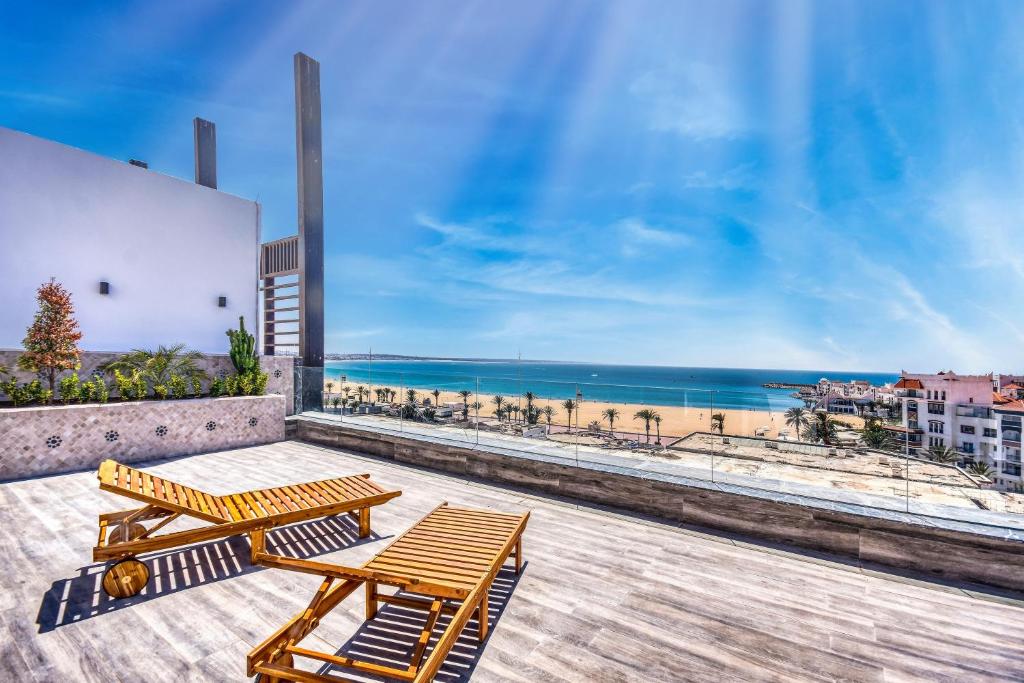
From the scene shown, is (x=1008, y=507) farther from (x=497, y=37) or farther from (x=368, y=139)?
(x=368, y=139)

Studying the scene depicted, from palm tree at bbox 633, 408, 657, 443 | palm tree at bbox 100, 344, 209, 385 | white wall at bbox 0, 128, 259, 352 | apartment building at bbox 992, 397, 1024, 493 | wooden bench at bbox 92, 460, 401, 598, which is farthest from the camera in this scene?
palm tree at bbox 100, 344, 209, 385

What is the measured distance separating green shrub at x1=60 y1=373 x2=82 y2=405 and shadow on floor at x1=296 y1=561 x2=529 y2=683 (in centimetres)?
766

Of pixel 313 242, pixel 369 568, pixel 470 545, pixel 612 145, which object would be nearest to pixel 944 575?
pixel 470 545

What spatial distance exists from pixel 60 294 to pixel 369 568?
8.78m

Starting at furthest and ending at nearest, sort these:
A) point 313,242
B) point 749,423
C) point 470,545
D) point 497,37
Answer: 1. point 497,37
2. point 313,242
3. point 749,423
4. point 470,545

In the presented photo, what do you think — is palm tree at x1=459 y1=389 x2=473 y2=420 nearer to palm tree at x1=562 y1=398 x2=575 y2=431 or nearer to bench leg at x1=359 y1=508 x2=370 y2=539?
palm tree at x1=562 y1=398 x2=575 y2=431

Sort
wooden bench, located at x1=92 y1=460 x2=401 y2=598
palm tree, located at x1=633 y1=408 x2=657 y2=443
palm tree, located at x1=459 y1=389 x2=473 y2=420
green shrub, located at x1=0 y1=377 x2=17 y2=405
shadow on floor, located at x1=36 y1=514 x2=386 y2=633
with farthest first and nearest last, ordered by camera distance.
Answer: palm tree, located at x1=459 y1=389 x2=473 y2=420, green shrub, located at x1=0 y1=377 x2=17 y2=405, palm tree, located at x1=633 y1=408 x2=657 y2=443, wooden bench, located at x1=92 y1=460 x2=401 y2=598, shadow on floor, located at x1=36 y1=514 x2=386 y2=633

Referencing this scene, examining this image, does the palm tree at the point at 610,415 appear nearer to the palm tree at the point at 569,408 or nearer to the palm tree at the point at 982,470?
the palm tree at the point at 569,408

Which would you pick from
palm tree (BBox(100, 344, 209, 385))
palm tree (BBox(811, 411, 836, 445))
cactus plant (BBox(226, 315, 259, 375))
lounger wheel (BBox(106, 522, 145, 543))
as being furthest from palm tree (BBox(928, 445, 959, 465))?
palm tree (BBox(100, 344, 209, 385))

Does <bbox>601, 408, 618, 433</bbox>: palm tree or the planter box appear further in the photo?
the planter box

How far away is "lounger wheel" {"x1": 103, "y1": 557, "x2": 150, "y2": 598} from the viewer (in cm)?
284

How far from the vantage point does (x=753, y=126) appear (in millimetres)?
22469

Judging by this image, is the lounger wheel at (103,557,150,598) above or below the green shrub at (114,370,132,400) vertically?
below

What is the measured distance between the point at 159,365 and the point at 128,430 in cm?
200
